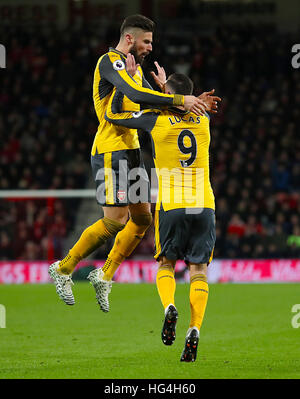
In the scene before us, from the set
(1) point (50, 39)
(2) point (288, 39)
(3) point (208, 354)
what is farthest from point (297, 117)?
(3) point (208, 354)

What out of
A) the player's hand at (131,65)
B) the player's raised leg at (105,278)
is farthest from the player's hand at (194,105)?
the player's raised leg at (105,278)

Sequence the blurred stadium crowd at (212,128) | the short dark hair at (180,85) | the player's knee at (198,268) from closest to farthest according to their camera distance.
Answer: the player's knee at (198,268) < the short dark hair at (180,85) < the blurred stadium crowd at (212,128)

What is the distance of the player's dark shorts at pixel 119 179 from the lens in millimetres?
7098

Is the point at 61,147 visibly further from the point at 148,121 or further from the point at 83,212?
the point at 148,121

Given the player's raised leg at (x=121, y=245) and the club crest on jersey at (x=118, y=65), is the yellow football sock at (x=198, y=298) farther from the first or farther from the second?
the club crest on jersey at (x=118, y=65)

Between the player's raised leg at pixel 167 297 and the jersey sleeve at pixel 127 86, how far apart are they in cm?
126

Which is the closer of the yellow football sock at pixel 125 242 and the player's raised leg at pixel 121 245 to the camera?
the player's raised leg at pixel 121 245

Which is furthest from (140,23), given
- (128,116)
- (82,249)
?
(82,249)

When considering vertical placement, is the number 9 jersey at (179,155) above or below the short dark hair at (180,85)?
below

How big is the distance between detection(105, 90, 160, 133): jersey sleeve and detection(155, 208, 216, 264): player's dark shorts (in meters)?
0.70

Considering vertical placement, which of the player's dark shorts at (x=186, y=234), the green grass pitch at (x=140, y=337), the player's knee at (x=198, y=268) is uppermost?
the player's dark shorts at (x=186, y=234)

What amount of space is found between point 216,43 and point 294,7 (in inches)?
103

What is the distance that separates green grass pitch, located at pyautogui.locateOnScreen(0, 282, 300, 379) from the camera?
6367 millimetres

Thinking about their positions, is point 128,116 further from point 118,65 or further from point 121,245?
point 121,245
